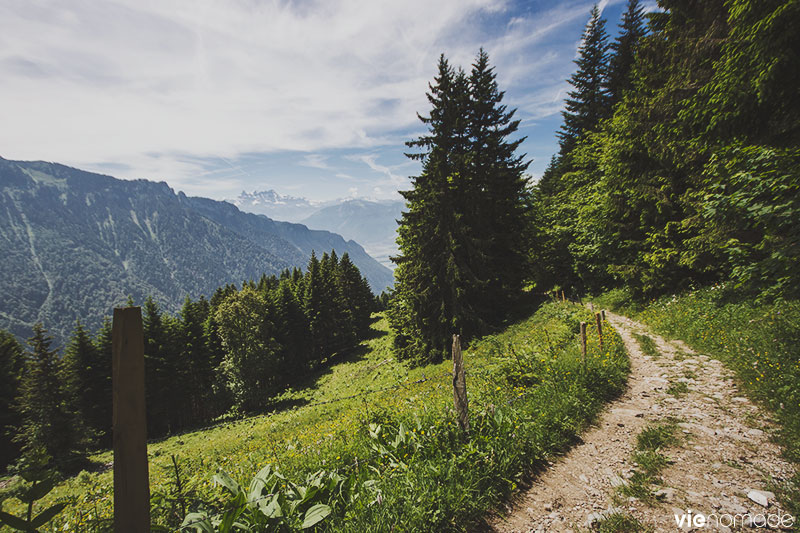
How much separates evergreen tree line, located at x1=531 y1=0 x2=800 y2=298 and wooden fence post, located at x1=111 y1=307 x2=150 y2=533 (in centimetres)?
1105

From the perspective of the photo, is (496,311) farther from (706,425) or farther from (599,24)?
(599,24)

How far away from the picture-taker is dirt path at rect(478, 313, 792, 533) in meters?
4.25

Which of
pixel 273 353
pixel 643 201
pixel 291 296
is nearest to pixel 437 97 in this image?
pixel 643 201

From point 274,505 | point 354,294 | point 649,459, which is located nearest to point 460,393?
point 649,459

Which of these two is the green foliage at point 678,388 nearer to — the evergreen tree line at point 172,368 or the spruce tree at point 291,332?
the evergreen tree line at point 172,368

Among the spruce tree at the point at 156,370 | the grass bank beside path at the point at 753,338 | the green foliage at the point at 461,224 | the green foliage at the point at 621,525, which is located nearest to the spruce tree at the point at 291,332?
the spruce tree at the point at 156,370

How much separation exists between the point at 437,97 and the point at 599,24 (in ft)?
70.4

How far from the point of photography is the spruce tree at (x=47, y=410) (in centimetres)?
2466

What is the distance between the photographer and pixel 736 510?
4086 mm

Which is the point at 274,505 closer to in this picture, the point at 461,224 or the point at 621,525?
the point at 621,525

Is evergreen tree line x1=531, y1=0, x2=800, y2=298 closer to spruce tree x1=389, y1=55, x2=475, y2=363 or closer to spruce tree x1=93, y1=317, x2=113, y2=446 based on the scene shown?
spruce tree x1=389, y1=55, x2=475, y2=363

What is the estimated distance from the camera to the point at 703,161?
1263cm

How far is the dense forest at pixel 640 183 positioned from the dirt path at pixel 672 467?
340cm

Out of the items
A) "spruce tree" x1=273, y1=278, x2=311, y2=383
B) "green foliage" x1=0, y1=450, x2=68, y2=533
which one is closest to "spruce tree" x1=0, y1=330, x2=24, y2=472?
"spruce tree" x1=273, y1=278, x2=311, y2=383
